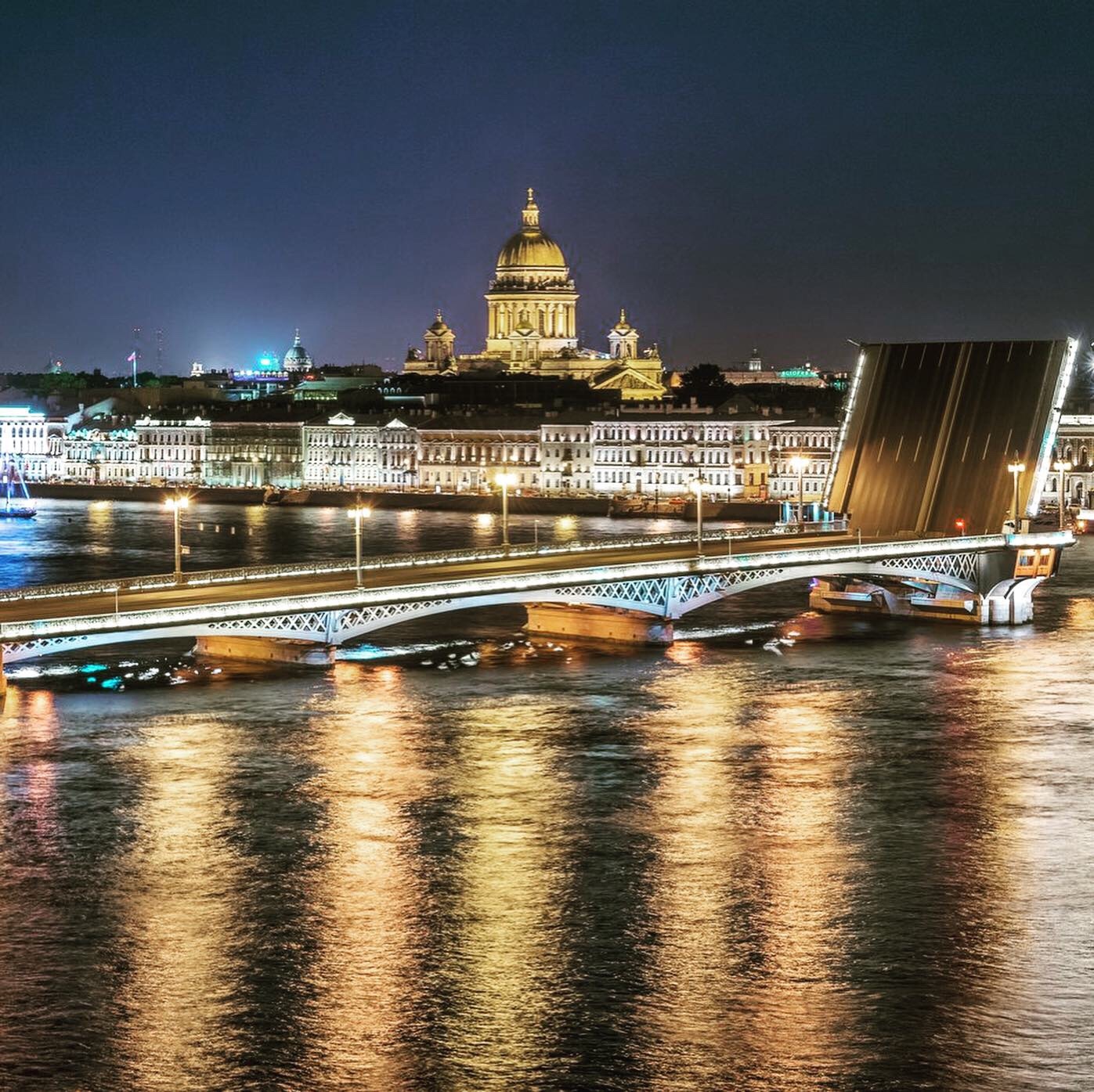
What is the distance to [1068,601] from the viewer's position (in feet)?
147

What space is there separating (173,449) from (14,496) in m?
8.03

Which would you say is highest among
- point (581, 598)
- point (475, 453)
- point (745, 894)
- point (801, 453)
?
point (475, 453)

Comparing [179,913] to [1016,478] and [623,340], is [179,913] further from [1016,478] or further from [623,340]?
[623,340]

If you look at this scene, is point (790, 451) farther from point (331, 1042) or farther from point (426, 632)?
point (331, 1042)

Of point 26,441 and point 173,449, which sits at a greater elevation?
point 26,441

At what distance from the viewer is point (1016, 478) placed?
1618 inches

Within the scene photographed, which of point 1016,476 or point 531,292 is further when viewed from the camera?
point 531,292

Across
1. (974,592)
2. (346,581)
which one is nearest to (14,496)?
(974,592)

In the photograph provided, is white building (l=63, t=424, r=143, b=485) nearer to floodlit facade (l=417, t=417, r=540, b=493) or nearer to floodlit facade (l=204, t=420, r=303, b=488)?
floodlit facade (l=204, t=420, r=303, b=488)

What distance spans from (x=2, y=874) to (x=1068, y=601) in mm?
28272

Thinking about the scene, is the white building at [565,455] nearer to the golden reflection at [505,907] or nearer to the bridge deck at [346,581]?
the bridge deck at [346,581]

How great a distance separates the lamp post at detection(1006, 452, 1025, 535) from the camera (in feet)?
135

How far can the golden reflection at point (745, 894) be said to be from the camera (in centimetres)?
1608

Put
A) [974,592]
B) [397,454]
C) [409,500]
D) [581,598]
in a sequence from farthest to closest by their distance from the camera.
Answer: [397,454] < [409,500] < [974,592] < [581,598]
